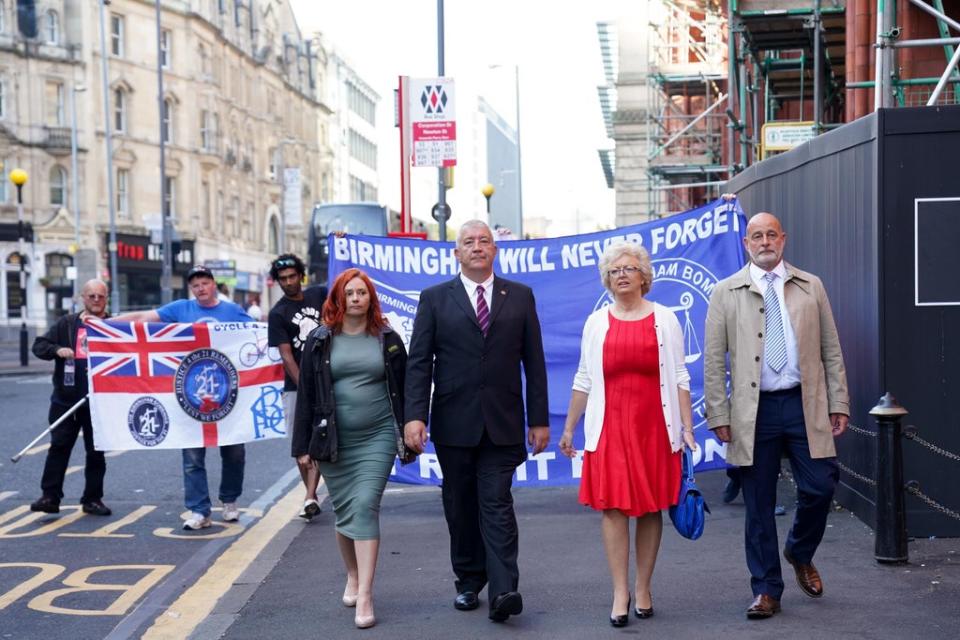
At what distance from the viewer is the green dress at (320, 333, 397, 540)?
646 centimetres

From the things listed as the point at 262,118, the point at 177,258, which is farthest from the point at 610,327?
the point at 262,118

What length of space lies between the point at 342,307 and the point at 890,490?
312cm

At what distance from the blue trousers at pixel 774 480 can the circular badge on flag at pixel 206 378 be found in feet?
16.3

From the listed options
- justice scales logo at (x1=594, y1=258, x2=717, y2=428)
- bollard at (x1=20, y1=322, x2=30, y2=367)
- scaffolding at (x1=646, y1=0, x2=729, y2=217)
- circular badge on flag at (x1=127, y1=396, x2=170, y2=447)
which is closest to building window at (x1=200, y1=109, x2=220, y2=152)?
scaffolding at (x1=646, y1=0, x2=729, y2=217)

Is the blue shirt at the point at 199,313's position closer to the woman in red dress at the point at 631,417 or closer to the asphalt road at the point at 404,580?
the asphalt road at the point at 404,580

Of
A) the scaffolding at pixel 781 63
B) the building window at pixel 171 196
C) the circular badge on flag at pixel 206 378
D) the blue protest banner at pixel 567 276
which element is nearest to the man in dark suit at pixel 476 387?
the blue protest banner at pixel 567 276

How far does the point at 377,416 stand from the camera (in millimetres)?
6520

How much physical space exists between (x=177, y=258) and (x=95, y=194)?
5.70 meters

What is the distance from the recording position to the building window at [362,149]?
325ft

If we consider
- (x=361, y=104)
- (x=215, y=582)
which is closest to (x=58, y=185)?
(x=361, y=104)

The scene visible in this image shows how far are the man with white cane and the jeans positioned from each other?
96cm

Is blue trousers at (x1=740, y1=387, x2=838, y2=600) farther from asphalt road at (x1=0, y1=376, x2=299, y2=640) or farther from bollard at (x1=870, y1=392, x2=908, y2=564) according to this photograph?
asphalt road at (x1=0, y1=376, x2=299, y2=640)

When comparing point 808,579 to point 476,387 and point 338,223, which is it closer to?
point 476,387

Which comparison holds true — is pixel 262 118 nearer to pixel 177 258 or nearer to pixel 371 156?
pixel 177 258
